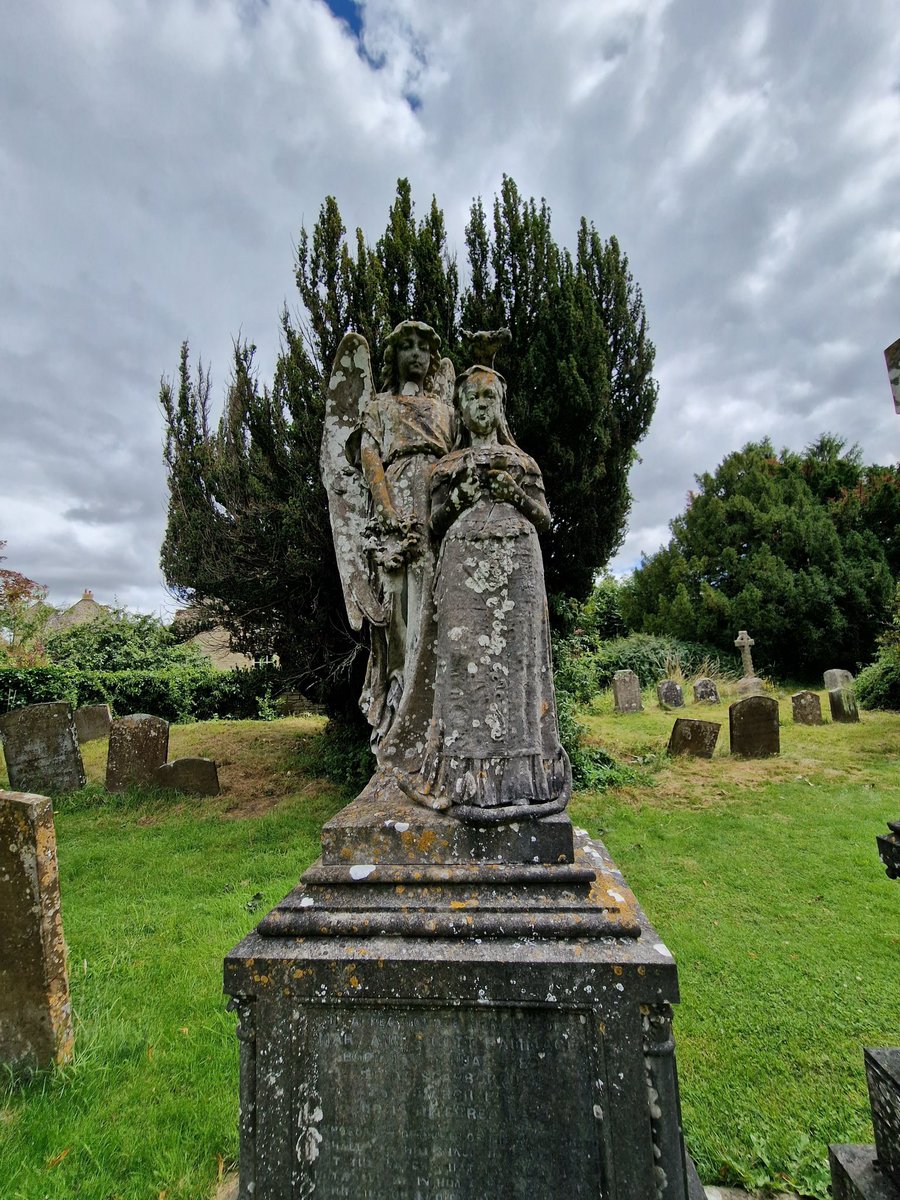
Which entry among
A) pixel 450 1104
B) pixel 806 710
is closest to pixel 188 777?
pixel 450 1104

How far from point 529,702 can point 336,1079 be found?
1312mm

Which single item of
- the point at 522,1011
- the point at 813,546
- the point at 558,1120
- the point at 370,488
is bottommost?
the point at 558,1120

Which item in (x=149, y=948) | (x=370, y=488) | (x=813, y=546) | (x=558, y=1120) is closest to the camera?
(x=558, y=1120)

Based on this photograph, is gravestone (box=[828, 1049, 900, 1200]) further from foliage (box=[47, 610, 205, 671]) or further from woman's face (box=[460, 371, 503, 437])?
foliage (box=[47, 610, 205, 671])

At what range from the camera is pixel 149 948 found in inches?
162

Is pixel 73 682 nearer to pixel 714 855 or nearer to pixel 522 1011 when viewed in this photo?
pixel 714 855

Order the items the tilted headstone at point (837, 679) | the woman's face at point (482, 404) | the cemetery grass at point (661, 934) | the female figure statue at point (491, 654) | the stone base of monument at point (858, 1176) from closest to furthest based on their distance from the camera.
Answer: the stone base of monument at point (858, 1176)
the female figure statue at point (491, 654)
the cemetery grass at point (661, 934)
the woman's face at point (482, 404)
the tilted headstone at point (837, 679)

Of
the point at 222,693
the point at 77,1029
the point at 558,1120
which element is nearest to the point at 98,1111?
the point at 77,1029

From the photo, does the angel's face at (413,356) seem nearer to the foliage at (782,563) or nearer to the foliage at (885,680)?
the foliage at (885,680)

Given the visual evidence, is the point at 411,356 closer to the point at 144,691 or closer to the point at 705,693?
the point at 144,691

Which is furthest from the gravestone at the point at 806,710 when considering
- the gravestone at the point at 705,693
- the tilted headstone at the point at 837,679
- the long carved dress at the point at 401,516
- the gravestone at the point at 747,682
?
the long carved dress at the point at 401,516

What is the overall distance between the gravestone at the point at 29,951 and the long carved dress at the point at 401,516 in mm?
1921

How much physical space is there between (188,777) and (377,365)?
6180 mm

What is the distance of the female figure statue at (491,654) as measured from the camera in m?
2.08
